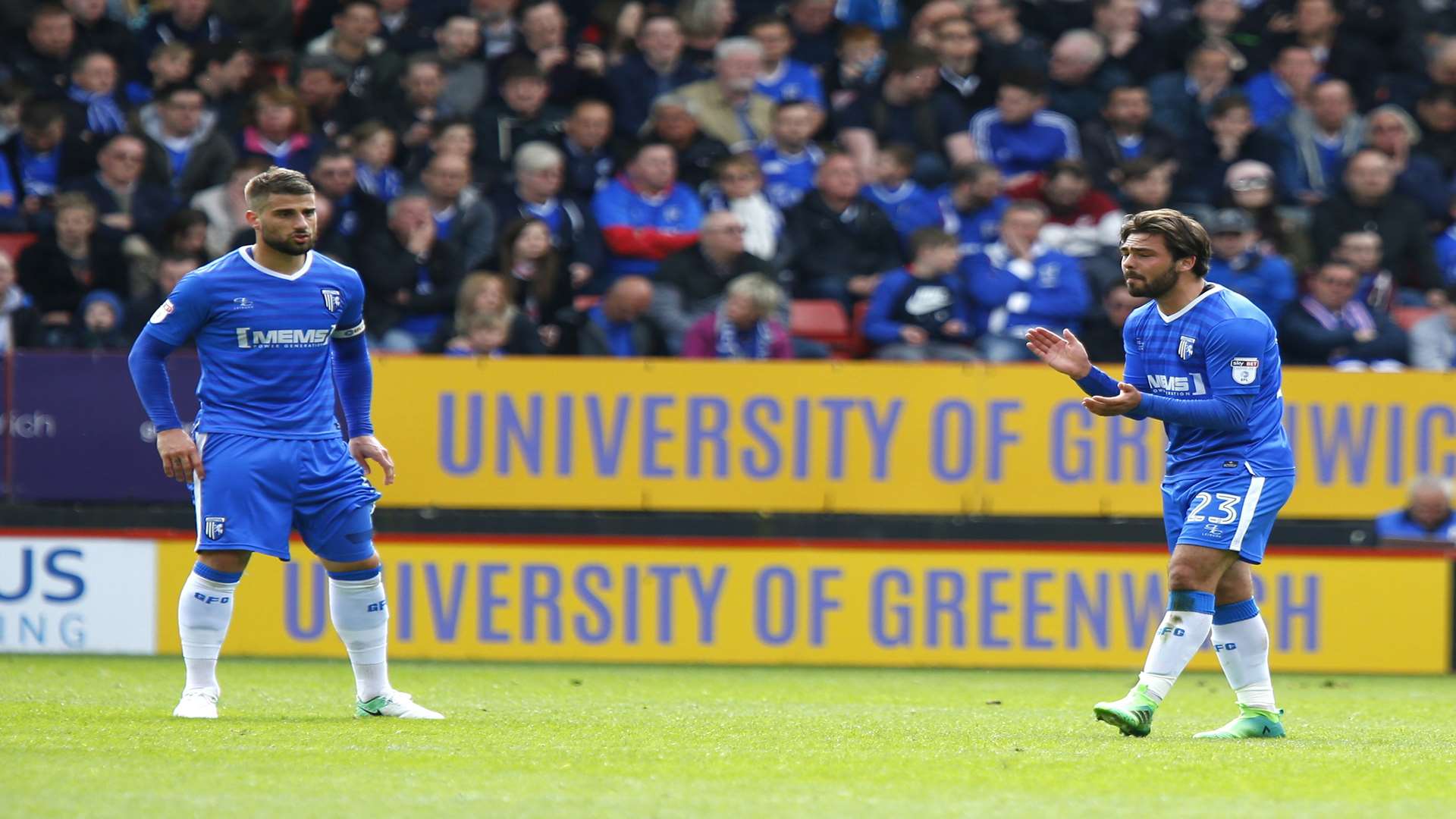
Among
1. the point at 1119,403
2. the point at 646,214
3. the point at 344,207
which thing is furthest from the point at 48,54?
the point at 1119,403

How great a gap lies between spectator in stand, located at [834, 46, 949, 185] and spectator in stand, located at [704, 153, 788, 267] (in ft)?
4.94

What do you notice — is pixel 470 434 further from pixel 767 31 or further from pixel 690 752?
pixel 690 752

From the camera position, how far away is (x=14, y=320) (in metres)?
12.5

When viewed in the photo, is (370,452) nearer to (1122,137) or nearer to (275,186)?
(275,186)

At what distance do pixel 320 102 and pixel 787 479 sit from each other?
516cm

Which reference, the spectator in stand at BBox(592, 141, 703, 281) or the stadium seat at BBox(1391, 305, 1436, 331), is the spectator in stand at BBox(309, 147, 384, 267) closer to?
the spectator in stand at BBox(592, 141, 703, 281)

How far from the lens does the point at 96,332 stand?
491 inches

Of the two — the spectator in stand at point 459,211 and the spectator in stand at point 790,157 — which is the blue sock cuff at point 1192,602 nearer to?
the spectator in stand at point 459,211

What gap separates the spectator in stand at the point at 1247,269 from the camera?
1334cm

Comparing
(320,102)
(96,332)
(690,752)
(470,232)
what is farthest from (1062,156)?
(690,752)

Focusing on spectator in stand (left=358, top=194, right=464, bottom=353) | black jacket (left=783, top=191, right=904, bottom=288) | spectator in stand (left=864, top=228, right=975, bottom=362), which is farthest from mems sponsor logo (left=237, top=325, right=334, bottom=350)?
black jacket (left=783, top=191, right=904, bottom=288)

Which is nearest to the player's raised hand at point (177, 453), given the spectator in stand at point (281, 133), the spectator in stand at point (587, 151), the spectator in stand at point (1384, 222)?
the spectator in stand at point (281, 133)

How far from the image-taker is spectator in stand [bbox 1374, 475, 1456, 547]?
12.5 metres

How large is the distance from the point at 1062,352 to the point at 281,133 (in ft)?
27.8
